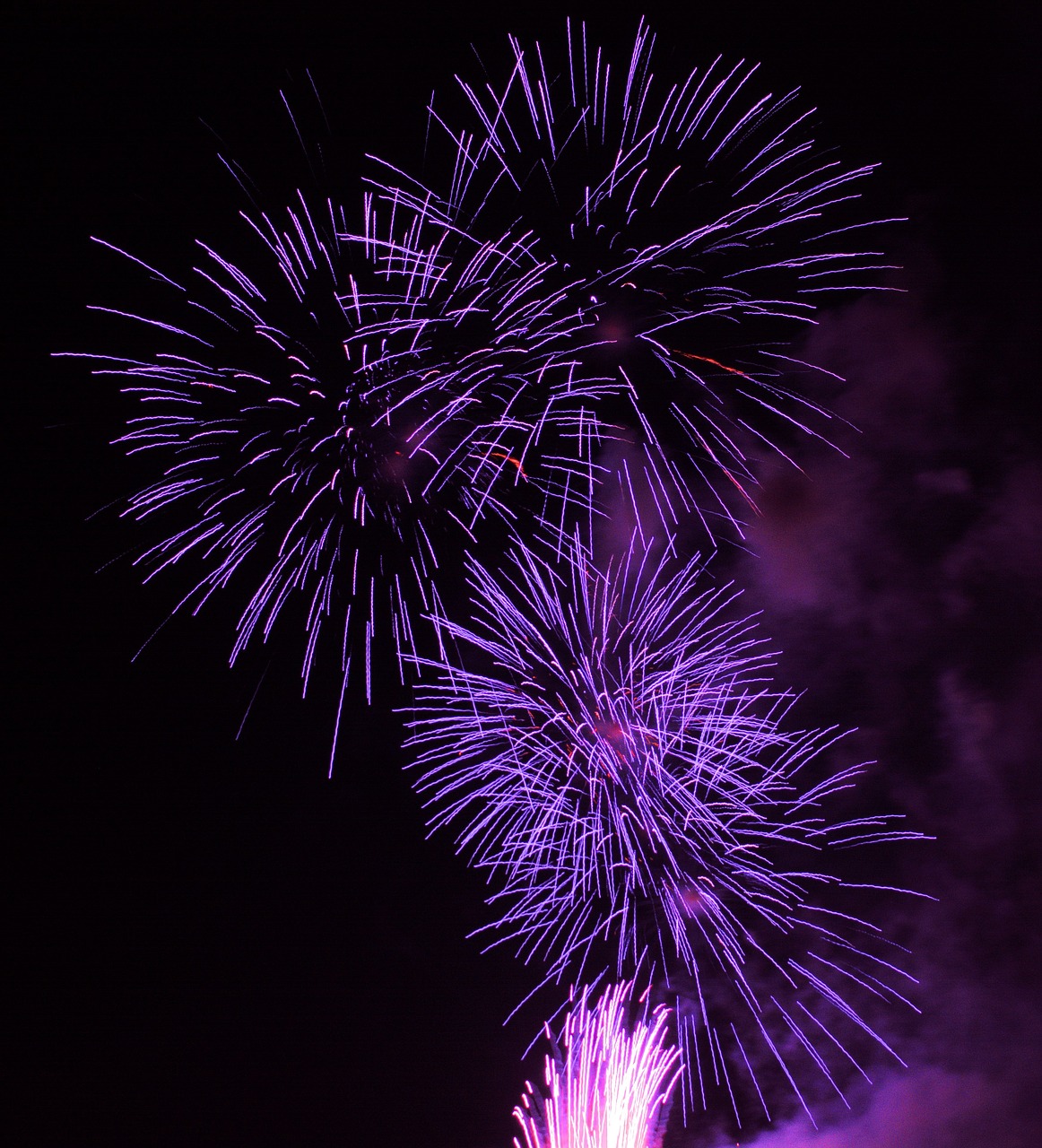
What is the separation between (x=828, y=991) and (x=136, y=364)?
51.2ft

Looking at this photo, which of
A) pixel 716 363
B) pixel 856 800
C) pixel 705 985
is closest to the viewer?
pixel 716 363

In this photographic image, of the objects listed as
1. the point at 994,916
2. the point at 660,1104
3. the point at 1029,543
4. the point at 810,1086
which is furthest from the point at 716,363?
the point at 810,1086

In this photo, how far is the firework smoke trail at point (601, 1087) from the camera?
8.63m

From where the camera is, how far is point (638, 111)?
17.3ft

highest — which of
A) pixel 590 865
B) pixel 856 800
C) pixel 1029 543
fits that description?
pixel 1029 543

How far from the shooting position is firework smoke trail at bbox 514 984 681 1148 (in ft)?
28.3

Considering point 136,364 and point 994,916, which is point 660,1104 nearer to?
point 994,916

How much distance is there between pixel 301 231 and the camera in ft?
18.1

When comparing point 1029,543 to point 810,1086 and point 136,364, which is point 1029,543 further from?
point 136,364

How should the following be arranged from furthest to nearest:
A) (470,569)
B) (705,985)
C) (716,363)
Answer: (705,985) → (470,569) → (716,363)

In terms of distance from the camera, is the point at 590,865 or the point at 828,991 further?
the point at 828,991

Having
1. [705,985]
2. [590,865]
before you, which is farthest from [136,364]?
[705,985]

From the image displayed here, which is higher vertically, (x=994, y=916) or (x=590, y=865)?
(x=994, y=916)

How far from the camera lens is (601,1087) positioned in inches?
348
